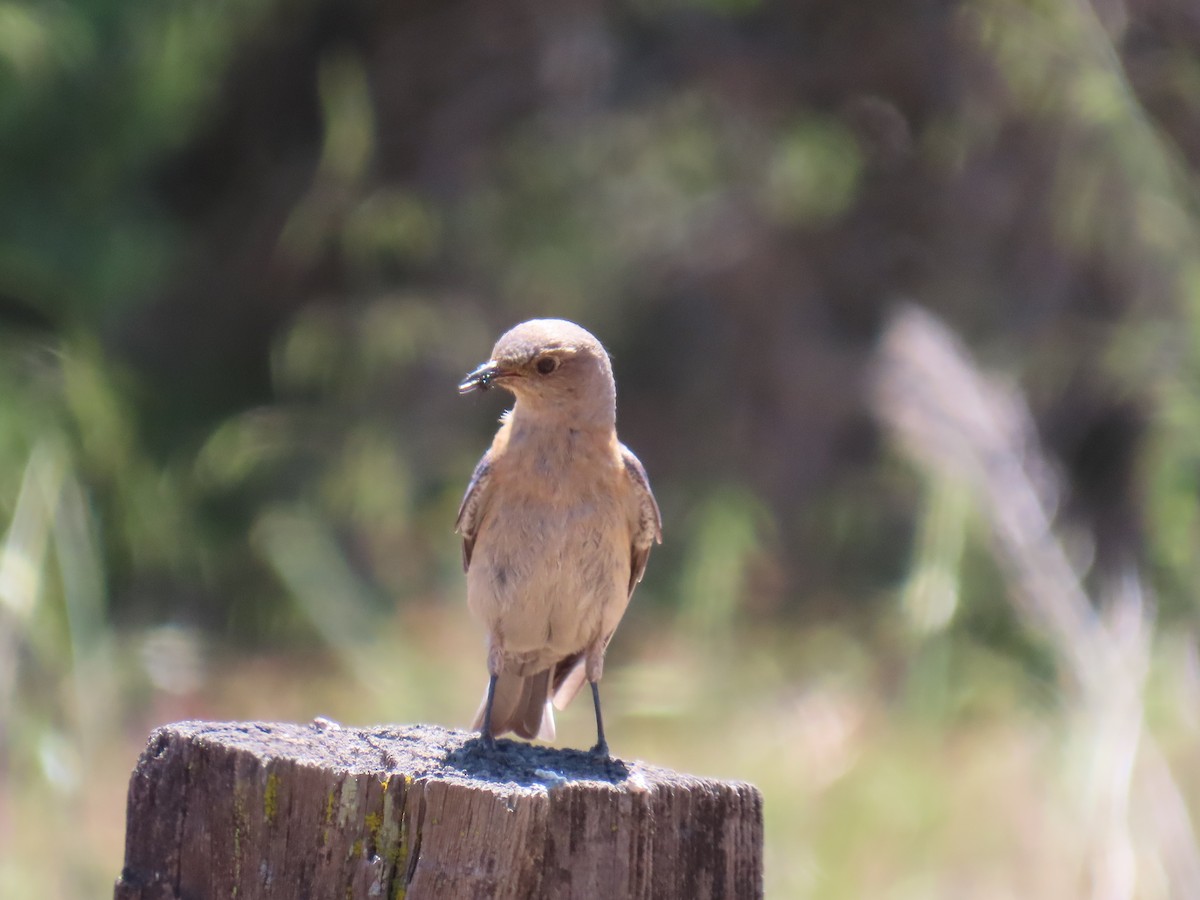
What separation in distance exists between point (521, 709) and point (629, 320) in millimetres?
7486

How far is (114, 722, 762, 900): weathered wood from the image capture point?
2.53m

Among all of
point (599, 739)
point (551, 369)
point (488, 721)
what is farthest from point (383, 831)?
point (551, 369)

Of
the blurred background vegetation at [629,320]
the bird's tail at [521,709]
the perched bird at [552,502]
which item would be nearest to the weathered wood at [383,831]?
the perched bird at [552,502]

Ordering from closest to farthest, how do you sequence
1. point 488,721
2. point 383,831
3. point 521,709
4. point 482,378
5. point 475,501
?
point 383,831, point 488,721, point 482,378, point 475,501, point 521,709

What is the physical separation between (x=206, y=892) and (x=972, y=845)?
4345 millimetres

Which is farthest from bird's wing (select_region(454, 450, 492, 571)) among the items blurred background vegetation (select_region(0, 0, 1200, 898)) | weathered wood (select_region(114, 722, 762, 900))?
weathered wood (select_region(114, 722, 762, 900))

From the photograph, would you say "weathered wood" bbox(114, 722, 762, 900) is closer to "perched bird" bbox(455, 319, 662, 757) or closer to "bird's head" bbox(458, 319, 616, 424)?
"perched bird" bbox(455, 319, 662, 757)

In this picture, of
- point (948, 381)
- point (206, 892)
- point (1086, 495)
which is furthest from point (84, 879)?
point (1086, 495)

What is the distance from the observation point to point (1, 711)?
3.45 metres

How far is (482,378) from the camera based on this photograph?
A: 3.95 meters

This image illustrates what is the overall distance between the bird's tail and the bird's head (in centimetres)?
87

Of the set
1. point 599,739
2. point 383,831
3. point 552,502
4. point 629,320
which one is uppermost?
point 629,320

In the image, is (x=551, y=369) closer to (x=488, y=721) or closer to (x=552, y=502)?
(x=552, y=502)

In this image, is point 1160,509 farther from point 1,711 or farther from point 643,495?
point 1,711
